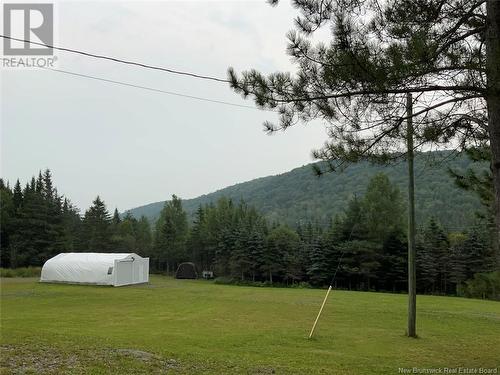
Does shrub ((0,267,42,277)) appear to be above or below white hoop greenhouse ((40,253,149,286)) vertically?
below

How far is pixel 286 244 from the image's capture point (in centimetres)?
4541

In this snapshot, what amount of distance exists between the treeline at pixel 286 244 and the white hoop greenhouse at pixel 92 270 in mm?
14676

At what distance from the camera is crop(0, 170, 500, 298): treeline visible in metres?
38.6

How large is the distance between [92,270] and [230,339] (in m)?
23.1

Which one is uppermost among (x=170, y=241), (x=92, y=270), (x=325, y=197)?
(x=325, y=197)

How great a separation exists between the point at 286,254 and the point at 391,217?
10.3 meters

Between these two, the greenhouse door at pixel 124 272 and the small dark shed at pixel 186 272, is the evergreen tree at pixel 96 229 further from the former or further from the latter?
the greenhouse door at pixel 124 272

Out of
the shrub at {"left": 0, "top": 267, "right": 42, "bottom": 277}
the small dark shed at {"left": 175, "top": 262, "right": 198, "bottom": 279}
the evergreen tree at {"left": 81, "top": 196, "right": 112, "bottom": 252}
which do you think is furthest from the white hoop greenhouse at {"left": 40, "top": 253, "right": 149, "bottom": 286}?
the evergreen tree at {"left": 81, "top": 196, "right": 112, "bottom": 252}

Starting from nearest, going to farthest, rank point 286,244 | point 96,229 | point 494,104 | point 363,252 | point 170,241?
point 494,104
point 363,252
point 286,244
point 96,229
point 170,241

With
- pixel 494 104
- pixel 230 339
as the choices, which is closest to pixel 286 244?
pixel 230 339

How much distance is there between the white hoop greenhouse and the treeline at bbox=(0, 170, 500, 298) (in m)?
14.7

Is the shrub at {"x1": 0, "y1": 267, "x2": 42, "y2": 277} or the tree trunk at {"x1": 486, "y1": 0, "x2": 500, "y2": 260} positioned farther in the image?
the shrub at {"x1": 0, "y1": 267, "x2": 42, "y2": 277}

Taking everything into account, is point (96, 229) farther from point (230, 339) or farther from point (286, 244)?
point (230, 339)

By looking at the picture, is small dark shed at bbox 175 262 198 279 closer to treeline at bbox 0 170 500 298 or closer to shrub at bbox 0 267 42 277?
treeline at bbox 0 170 500 298
